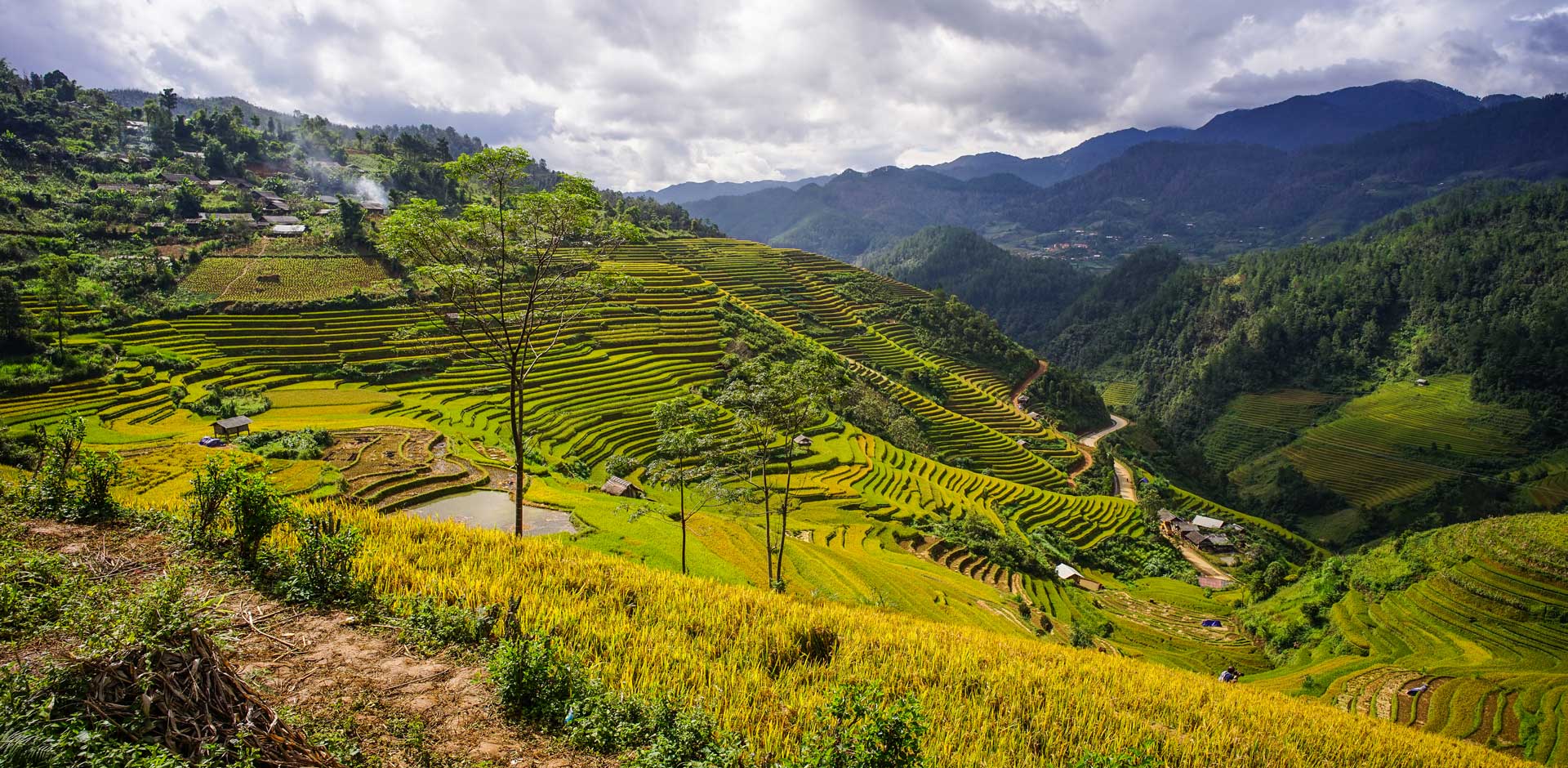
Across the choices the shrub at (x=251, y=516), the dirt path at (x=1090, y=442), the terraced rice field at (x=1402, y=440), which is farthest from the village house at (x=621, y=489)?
the terraced rice field at (x=1402, y=440)

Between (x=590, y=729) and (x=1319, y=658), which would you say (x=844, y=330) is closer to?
(x=1319, y=658)

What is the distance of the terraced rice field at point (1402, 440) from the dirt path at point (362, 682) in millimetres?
91319

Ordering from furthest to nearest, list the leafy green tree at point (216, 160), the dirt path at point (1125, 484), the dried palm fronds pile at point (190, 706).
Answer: the leafy green tree at point (216, 160) → the dirt path at point (1125, 484) → the dried palm fronds pile at point (190, 706)

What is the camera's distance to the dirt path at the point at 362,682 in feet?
14.0

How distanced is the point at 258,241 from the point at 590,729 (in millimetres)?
84162

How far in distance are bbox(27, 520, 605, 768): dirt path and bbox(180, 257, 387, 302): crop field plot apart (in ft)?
166

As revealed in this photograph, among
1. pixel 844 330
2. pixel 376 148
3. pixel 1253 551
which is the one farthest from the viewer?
pixel 376 148

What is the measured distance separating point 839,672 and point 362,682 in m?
4.53

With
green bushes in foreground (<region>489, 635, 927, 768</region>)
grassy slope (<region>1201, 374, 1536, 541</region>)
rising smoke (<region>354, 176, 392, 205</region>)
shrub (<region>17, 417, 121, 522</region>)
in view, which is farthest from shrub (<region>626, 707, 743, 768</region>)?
rising smoke (<region>354, 176, 392, 205</region>)

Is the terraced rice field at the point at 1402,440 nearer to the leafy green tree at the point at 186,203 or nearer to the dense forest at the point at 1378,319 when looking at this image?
the dense forest at the point at 1378,319

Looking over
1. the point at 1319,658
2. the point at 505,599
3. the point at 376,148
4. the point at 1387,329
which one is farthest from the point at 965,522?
the point at 376,148

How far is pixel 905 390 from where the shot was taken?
69.2 m

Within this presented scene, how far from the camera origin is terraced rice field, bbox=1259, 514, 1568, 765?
18.9 meters

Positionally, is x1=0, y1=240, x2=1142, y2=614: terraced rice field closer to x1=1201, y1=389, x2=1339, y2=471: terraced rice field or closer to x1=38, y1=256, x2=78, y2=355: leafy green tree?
x1=38, y1=256, x2=78, y2=355: leafy green tree
